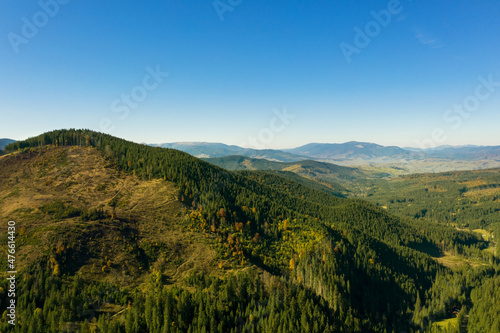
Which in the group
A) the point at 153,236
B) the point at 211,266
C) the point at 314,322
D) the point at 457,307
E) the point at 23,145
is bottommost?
the point at 457,307

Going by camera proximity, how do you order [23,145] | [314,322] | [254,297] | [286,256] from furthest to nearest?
[23,145]
[286,256]
[254,297]
[314,322]

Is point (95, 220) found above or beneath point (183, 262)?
above

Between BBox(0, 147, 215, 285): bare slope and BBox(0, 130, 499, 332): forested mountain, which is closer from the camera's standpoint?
BBox(0, 130, 499, 332): forested mountain

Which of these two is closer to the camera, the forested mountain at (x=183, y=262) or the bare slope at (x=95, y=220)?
the forested mountain at (x=183, y=262)

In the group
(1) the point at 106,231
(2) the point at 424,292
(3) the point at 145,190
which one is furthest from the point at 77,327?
(2) the point at 424,292

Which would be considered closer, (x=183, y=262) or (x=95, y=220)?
(x=183, y=262)

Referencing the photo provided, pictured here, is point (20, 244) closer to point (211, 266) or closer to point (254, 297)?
point (211, 266)

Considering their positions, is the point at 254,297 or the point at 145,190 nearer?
the point at 254,297

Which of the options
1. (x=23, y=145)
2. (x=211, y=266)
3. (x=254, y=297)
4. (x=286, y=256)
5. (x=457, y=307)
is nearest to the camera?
(x=254, y=297)
